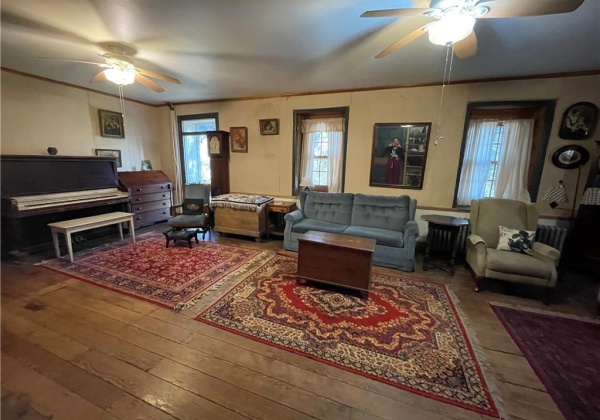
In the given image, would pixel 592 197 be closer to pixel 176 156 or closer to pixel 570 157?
pixel 570 157

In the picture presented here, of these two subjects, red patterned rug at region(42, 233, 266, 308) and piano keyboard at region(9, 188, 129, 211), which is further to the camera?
piano keyboard at region(9, 188, 129, 211)

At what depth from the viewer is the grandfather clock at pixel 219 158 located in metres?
4.81

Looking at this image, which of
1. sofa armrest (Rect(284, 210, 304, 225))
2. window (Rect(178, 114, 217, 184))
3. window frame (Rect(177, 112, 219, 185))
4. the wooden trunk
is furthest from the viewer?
window (Rect(178, 114, 217, 184))

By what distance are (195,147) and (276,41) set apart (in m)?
3.77

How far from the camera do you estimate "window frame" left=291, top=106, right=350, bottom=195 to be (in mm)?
4156

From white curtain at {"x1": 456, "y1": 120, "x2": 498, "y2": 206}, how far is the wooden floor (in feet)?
6.37

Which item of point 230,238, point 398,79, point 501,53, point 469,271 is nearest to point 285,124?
point 398,79

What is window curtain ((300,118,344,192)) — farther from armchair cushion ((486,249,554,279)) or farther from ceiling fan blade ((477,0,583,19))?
ceiling fan blade ((477,0,583,19))

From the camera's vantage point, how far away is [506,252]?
2.71 m

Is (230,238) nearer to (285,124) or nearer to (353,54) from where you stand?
(285,124)

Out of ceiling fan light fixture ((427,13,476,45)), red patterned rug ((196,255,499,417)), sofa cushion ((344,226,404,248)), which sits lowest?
red patterned rug ((196,255,499,417))

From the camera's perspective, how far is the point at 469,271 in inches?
127

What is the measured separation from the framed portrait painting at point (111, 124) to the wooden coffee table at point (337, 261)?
4.60m

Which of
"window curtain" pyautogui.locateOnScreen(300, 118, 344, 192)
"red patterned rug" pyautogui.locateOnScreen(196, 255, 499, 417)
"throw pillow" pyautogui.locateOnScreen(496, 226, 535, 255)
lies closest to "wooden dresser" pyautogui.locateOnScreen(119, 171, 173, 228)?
"window curtain" pyautogui.locateOnScreen(300, 118, 344, 192)
